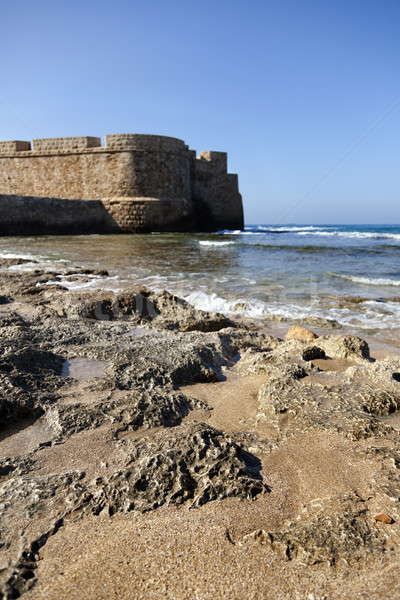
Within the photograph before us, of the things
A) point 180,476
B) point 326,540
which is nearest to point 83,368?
point 180,476

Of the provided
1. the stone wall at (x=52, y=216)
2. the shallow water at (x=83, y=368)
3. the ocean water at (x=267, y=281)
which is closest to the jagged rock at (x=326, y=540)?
the shallow water at (x=83, y=368)

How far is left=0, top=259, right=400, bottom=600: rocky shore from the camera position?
2.68 feet

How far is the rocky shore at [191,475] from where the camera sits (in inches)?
32.1

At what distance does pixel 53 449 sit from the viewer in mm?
1271

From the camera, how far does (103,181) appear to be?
18875 millimetres

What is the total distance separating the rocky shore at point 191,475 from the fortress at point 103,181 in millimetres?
16817

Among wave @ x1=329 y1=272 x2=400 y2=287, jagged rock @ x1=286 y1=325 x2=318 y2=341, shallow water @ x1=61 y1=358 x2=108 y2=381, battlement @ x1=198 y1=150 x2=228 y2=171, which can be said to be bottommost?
jagged rock @ x1=286 y1=325 x2=318 y2=341

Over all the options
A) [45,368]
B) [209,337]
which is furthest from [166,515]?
[209,337]

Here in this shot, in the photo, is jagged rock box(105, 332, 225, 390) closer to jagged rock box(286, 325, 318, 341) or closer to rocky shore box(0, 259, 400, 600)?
rocky shore box(0, 259, 400, 600)

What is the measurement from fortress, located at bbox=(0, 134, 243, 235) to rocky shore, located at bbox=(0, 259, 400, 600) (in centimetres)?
1682

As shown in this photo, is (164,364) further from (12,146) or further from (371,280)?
(12,146)

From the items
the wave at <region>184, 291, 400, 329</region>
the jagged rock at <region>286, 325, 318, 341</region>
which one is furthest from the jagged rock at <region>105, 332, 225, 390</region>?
the wave at <region>184, 291, 400, 329</region>

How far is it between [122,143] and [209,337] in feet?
59.4

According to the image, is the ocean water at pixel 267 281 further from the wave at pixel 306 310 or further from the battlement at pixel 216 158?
the battlement at pixel 216 158
